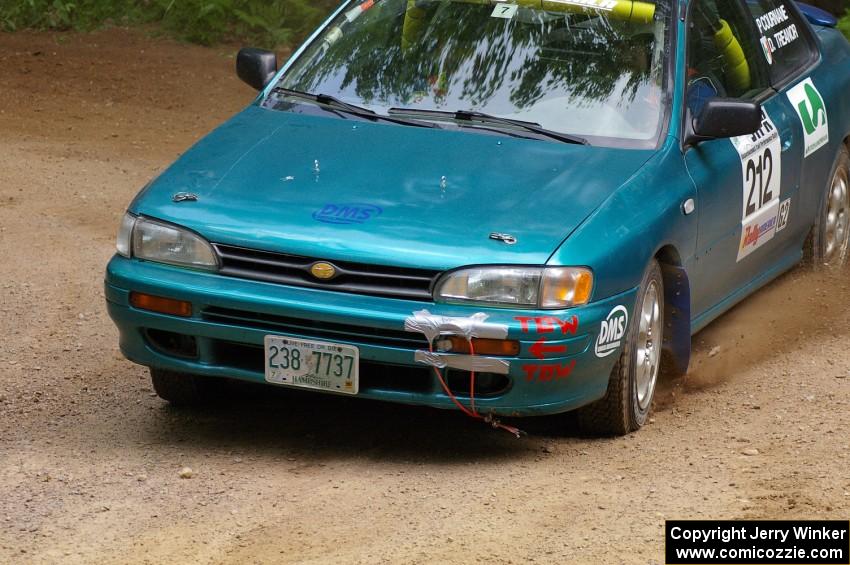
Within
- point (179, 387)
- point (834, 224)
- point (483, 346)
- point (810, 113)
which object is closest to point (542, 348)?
point (483, 346)

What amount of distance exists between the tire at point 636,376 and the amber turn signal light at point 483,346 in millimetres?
594

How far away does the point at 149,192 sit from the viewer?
5.66m

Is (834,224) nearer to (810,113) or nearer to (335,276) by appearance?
(810,113)

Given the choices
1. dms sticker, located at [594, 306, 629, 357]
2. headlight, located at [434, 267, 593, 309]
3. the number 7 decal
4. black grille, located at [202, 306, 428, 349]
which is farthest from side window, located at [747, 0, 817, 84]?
black grille, located at [202, 306, 428, 349]

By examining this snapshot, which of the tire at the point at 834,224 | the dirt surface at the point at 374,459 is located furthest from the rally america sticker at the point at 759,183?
the tire at the point at 834,224

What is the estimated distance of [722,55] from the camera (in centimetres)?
687

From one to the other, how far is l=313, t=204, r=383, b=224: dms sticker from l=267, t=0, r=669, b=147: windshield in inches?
36.6

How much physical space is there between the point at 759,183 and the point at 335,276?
2384 millimetres

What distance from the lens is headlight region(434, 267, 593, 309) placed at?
16.7 feet

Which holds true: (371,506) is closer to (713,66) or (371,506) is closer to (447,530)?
(447,530)

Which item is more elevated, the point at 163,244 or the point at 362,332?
the point at 163,244

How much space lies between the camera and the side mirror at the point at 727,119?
6078mm

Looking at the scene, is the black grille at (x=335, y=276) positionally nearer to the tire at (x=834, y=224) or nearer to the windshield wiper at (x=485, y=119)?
the windshield wiper at (x=485, y=119)

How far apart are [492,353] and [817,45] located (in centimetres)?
365
